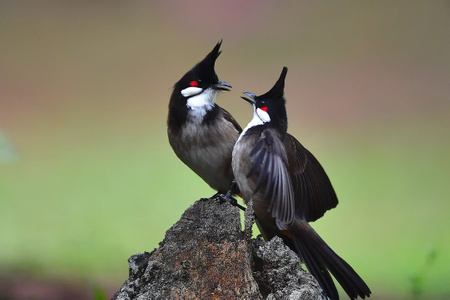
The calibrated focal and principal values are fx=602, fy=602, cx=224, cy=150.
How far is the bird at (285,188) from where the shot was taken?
→ 2086 millimetres

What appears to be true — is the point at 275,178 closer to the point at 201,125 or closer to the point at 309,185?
the point at 309,185

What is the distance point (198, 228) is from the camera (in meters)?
1.96

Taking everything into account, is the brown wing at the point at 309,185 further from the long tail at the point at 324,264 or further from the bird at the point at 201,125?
the bird at the point at 201,125

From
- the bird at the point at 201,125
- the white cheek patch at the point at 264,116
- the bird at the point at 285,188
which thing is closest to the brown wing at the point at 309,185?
the bird at the point at 285,188

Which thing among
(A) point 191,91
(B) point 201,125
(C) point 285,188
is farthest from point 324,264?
(A) point 191,91

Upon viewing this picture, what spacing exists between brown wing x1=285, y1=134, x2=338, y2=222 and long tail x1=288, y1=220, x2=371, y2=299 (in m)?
0.15

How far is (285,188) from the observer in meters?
2.11

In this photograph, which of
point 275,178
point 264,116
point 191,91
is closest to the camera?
point 275,178

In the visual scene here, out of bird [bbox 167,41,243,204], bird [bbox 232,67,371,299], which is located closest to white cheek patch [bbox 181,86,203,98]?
bird [bbox 167,41,243,204]

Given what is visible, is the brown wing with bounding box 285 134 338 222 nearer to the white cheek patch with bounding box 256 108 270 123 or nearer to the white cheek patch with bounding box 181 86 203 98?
the white cheek patch with bounding box 256 108 270 123

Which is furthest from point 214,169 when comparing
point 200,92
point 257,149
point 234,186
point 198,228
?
point 198,228

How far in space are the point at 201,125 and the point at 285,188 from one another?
67 centimetres

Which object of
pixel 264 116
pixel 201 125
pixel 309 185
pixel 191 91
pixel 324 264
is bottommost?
pixel 324 264

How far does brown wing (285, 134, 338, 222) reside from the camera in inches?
93.7
